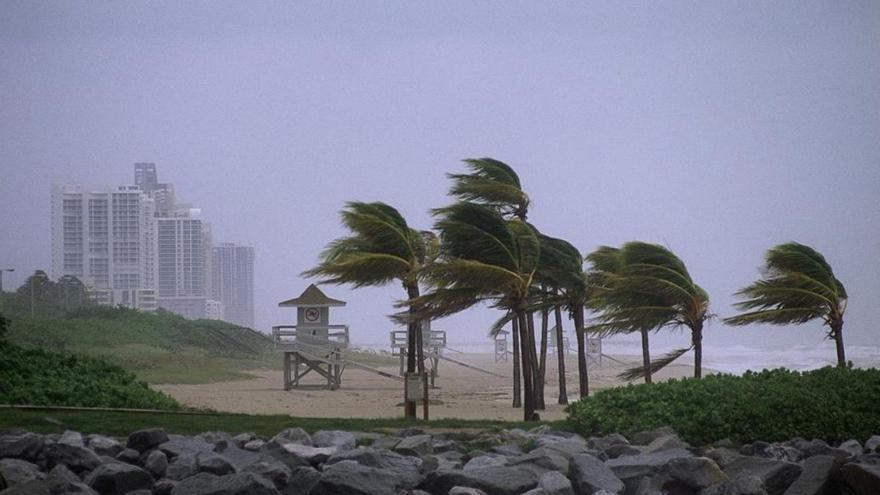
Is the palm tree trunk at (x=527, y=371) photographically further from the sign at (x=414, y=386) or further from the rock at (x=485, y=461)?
the rock at (x=485, y=461)

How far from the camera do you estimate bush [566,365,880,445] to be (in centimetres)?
1077

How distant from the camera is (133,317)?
153 ft

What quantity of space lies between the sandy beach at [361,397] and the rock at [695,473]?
451 inches

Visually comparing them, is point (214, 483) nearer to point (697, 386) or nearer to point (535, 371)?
point (697, 386)

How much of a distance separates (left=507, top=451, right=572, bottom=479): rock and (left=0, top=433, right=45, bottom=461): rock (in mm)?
3898

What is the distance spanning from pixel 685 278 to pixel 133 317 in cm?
3320

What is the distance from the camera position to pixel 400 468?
25.8 feet

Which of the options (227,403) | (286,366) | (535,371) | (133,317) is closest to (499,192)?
(535,371)

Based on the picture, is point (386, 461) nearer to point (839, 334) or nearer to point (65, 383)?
point (65, 383)

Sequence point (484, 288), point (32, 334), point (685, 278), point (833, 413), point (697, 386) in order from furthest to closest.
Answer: point (32, 334) < point (685, 278) < point (484, 288) < point (697, 386) < point (833, 413)

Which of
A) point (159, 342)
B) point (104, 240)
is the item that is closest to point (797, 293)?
point (159, 342)

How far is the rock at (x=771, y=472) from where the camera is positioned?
8047 millimetres

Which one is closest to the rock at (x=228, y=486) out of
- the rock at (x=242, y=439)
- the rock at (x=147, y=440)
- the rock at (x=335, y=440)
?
the rock at (x=147, y=440)

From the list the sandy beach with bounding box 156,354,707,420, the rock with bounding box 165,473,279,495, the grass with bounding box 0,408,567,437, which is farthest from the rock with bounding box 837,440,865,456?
the sandy beach with bounding box 156,354,707,420
